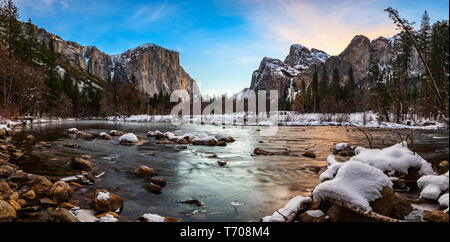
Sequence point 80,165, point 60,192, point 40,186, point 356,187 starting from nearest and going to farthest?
point 356,187 → point 60,192 → point 40,186 → point 80,165

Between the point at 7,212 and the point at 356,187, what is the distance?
6.29 m

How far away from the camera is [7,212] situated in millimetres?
4480

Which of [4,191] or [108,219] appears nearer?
[108,219]

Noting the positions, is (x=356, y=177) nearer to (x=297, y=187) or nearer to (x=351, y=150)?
(x=297, y=187)

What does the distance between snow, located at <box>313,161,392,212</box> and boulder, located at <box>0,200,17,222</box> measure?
565 centimetres

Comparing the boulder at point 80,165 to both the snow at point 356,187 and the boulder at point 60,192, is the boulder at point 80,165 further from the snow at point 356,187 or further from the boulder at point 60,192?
the snow at point 356,187

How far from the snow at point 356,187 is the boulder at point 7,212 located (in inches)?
222

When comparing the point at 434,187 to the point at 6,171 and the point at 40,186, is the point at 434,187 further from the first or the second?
the point at 6,171

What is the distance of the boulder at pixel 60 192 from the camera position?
18.9ft

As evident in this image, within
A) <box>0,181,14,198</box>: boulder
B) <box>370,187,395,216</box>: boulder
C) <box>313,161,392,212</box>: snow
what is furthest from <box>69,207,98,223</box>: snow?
<box>370,187,395,216</box>: boulder

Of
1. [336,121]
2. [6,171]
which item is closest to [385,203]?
Answer: [6,171]

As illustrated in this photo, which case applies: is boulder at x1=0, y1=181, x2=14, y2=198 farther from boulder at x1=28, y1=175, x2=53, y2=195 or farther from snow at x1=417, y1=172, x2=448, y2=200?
snow at x1=417, y1=172, x2=448, y2=200

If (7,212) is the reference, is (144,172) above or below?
below

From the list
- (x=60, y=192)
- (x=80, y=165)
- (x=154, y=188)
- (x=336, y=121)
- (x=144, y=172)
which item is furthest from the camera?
(x=336, y=121)
